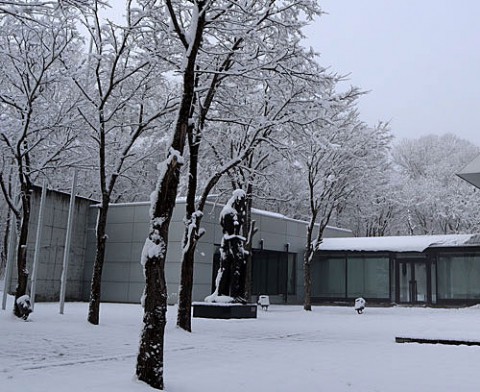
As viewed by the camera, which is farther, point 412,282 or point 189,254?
point 412,282

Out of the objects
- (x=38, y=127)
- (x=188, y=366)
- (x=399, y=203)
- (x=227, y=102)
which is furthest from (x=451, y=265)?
(x=188, y=366)

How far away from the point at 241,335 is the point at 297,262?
2255 centimetres

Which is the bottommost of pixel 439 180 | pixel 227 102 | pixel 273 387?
pixel 273 387

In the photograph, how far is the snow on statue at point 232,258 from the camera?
19.3 m

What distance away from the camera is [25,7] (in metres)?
8.51

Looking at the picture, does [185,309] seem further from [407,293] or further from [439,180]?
[439,180]

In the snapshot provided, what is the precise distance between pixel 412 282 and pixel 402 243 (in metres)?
2.26

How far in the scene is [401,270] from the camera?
32.4 metres

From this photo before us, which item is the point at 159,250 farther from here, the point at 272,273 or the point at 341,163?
the point at 272,273

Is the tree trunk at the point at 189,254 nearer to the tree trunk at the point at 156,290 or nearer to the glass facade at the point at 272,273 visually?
the tree trunk at the point at 156,290

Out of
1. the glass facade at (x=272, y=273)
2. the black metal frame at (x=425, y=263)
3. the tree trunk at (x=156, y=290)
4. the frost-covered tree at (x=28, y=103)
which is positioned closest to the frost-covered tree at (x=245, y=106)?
the frost-covered tree at (x=28, y=103)

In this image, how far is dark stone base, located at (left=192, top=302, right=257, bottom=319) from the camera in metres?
18.3

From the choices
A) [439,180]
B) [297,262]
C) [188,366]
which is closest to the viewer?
[188,366]

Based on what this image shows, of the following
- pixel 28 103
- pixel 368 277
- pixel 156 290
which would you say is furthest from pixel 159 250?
pixel 368 277
